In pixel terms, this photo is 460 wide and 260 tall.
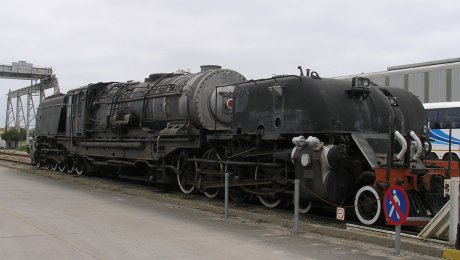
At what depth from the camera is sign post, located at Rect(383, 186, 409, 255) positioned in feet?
21.6

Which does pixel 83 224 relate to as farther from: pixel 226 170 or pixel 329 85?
pixel 329 85

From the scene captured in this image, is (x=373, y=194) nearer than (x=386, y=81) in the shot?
Yes

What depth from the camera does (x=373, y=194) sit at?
8.41m

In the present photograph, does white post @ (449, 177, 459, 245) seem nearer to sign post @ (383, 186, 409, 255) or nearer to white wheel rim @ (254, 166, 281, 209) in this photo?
sign post @ (383, 186, 409, 255)

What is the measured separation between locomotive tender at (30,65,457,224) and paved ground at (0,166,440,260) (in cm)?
128

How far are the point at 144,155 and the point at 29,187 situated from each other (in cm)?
371

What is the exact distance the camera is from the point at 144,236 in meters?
7.71

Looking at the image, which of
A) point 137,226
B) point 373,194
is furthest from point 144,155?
point 373,194

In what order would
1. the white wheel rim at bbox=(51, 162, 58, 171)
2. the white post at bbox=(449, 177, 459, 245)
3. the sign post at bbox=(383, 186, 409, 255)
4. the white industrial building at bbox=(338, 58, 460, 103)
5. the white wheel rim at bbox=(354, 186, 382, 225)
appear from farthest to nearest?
the white industrial building at bbox=(338, 58, 460, 103) → the white wheel rim at bbox=(51, 162, 58, 171) → the white wheel rim at bbox=(354, 186, 382, 225) → the white post at bbox=(449, 177, 459, 245) → the sign post at bbox=(383, 186, 409, 255)

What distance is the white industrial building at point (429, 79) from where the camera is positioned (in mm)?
26469

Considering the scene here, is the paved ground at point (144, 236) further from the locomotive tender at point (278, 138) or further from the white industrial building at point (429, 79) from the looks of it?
the white industrial building at point (429, 79)

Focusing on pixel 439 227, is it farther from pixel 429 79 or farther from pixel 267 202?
pixel 429 79

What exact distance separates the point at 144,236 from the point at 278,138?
350 cm

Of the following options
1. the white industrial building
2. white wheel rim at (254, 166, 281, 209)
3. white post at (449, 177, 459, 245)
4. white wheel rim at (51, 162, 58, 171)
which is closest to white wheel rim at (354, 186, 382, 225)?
white post at (449, 177, 459, 245)
